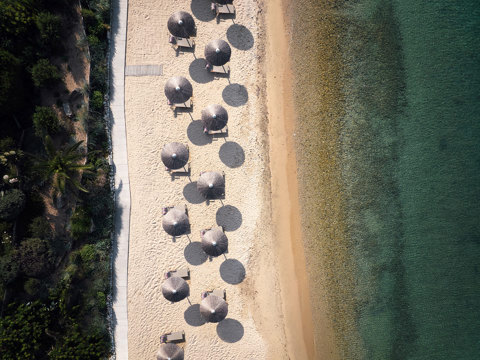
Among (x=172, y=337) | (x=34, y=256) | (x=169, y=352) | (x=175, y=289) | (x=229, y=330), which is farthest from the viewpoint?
(x=229, y=330)

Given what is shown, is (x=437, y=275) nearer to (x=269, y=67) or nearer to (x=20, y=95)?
(x=269, y=67)

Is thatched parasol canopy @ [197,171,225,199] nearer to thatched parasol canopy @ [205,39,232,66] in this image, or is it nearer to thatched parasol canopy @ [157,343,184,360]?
thatched parasol canopy @ [205,39,232,66]

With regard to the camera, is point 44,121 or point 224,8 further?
point 224,8

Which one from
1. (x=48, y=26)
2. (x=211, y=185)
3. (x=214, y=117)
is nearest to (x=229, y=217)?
(x=211, y=185)

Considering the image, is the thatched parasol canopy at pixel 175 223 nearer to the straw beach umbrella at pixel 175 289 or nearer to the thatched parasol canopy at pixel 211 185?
the thatched parasol canopy at pixel 211 185

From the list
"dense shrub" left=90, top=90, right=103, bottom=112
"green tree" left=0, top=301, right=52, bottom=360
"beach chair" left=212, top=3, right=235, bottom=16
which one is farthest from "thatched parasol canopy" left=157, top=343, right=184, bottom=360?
"beach chair" left=212, top=3, right=235, bottom=16

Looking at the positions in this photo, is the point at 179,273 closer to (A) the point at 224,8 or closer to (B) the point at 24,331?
(B) the point at 24,331

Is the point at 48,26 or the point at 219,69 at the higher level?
the point at 48,26
